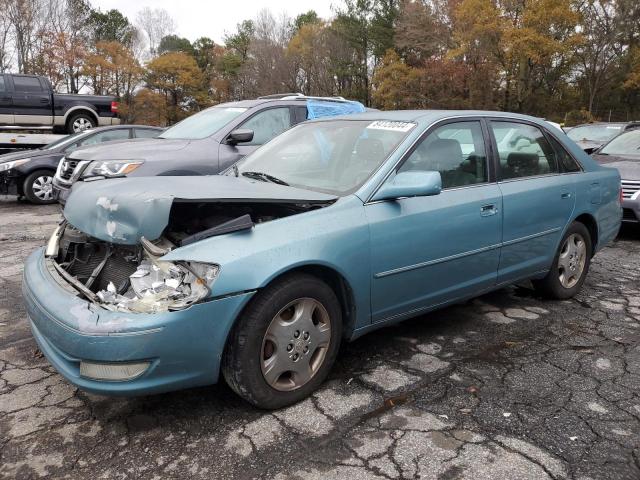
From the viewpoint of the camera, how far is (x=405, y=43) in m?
34.2

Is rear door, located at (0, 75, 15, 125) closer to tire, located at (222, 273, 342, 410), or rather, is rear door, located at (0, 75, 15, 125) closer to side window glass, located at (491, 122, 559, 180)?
side window glass, located at (491, 122, 559, 180)

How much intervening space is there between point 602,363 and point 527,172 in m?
1.47

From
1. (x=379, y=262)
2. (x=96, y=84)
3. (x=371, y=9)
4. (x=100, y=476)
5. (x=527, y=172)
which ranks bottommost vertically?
(x=100, y=476)

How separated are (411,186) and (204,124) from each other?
4.35 m

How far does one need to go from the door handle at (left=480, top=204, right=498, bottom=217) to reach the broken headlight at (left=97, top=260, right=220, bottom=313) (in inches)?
75.7

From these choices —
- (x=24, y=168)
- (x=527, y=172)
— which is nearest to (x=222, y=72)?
(x=24, y=168)

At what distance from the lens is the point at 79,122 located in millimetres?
14602

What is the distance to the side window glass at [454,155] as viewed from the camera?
131 inches

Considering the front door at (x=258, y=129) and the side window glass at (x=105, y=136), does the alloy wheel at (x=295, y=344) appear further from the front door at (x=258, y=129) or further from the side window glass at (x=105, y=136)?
the side window glass at (x=105, y=136)

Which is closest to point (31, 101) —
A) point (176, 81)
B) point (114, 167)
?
point (114, 167)

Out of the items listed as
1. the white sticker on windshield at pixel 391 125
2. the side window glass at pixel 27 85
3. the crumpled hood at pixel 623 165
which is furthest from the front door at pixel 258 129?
the side window glass at pixel 27 85

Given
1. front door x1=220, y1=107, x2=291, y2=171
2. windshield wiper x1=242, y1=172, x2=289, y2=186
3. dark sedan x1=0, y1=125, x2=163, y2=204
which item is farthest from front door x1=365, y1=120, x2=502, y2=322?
dark sedan x1=0, y1=125, x2=163, y2=204

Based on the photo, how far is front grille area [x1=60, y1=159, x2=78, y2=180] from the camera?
714 centimetres

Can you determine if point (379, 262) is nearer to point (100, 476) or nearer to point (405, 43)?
point (100, 476)
